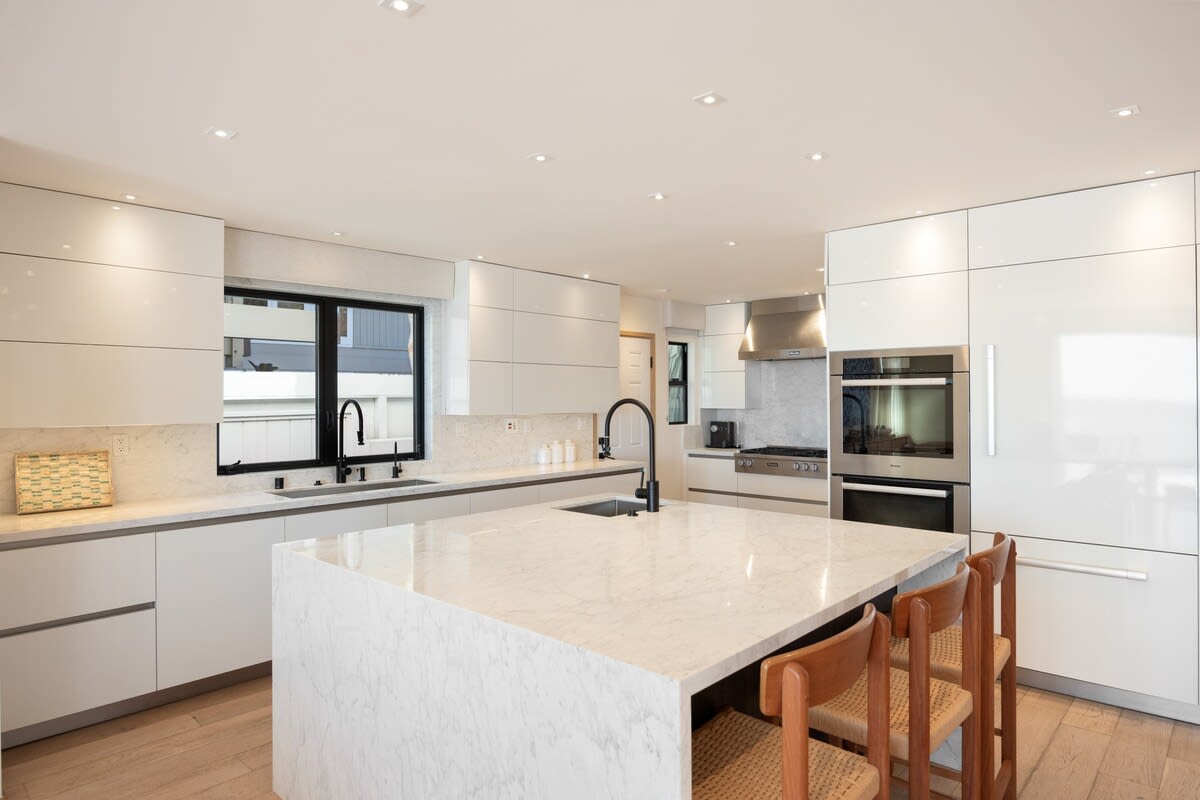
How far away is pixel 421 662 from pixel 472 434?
349 cm

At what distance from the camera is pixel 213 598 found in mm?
3428

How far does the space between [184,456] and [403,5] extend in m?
3.07

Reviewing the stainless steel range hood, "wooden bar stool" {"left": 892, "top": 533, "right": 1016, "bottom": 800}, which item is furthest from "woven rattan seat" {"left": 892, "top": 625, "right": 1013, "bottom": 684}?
the stainless steel range hood

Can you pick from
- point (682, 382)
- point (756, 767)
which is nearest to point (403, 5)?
point (756, 767)

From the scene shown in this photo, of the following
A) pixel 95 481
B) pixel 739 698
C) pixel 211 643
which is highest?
pixel 95 481

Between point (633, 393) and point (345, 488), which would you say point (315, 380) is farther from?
point (633, 393)

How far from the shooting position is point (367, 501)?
4008 mm

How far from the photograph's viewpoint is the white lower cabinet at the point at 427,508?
13.6 ft

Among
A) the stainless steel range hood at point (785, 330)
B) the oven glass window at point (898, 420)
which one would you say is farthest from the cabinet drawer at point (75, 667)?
the stainless steel range hood at point (785, 330)

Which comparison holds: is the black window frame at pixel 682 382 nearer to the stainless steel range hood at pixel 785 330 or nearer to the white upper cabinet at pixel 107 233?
the stainless steel range hood at pixel 785 330

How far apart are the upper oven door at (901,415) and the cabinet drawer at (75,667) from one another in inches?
144

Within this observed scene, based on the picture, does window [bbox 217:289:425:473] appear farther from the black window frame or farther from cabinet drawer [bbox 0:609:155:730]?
the black window frame

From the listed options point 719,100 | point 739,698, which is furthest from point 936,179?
point 739,698

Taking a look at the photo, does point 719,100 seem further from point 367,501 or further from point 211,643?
point 211,643
